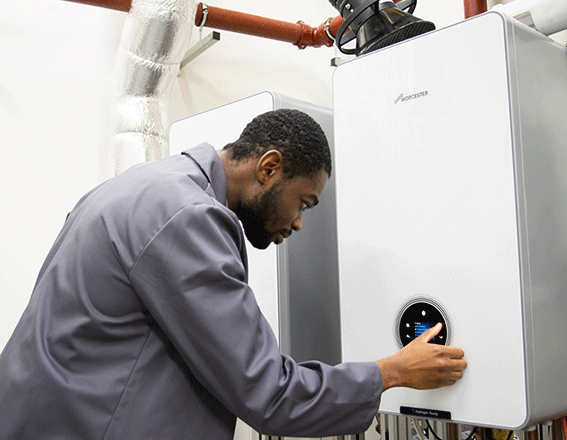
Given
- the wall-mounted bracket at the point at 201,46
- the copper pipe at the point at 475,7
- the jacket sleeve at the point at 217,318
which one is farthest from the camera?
the wall-mounted bracket at the point at 201,46

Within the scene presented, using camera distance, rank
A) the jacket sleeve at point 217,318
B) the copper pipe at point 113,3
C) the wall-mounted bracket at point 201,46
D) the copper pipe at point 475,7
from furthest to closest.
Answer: the wall-mounted bracket at point 201,46, the copper pipe at point 113,3, the copper pipe at point 475,7, the jacket sleeve at point 217,318

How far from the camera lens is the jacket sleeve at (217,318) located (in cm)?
80

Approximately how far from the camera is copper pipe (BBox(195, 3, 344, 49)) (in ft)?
6.65

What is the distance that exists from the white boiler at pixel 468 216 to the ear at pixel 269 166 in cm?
20

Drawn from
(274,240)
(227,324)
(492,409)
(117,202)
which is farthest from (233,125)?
(492,409)

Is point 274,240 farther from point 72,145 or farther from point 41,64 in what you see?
point 41,64

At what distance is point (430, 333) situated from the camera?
100cm

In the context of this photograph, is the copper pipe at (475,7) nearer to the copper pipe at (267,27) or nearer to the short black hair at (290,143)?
the copper pipe at (267,27)

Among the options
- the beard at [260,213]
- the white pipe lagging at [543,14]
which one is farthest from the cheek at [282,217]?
the white pipe lagging at [543,14]

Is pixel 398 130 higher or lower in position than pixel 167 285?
higher

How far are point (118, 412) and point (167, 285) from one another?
0.61 feet

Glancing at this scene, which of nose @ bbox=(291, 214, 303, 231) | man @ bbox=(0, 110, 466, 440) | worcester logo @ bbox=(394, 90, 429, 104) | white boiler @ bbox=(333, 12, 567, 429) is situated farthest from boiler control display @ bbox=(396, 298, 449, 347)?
worcester logo @ bbox=(394, 90, 429, 104)

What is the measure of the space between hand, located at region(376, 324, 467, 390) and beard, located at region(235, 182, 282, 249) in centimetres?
30

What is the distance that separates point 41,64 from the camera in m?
1.93
